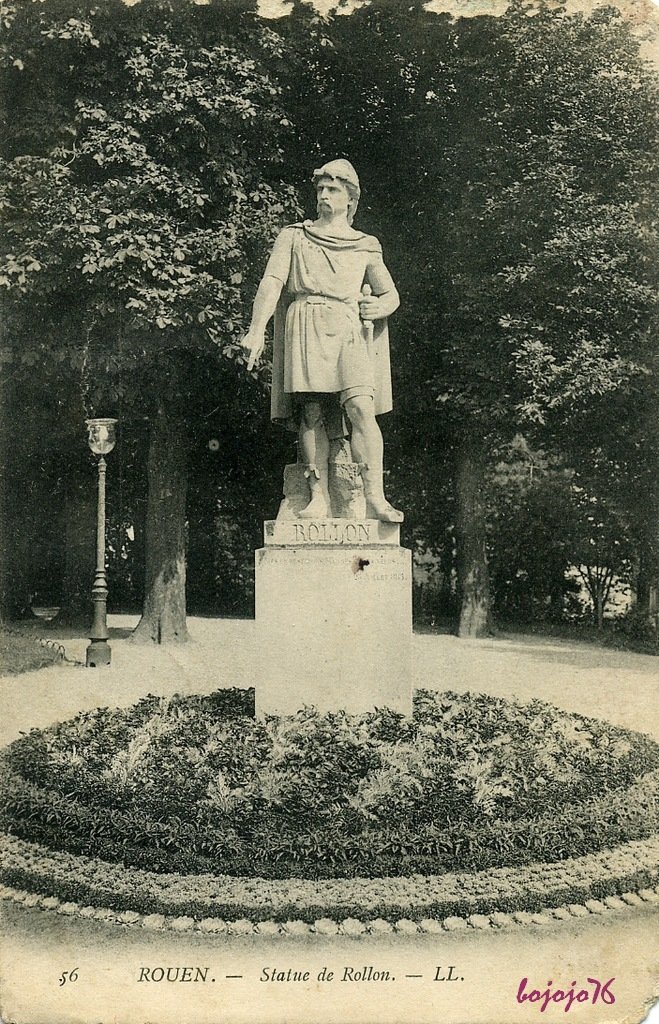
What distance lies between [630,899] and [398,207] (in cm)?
1234

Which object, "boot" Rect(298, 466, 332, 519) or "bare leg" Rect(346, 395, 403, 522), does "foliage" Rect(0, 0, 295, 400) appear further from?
"bare leg" Rect(346, 395, 403, 522)

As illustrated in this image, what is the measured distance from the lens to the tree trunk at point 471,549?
16109 millimetres

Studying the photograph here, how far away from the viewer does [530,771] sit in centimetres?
596

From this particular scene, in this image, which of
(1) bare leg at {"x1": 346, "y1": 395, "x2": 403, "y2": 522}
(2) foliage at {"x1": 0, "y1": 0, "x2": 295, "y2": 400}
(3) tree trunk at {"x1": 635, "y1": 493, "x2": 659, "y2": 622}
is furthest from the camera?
(3) tree trunk at {"x1": 635, "y1": 493, "x2": 659, "y2": 622}

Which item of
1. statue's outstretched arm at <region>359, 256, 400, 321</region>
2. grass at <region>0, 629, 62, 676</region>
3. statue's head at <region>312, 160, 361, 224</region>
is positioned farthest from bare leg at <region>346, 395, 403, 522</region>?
grass at <region>0, 629, 62, 676</region>

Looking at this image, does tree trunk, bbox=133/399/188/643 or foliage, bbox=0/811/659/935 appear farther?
tree trunk, bbox=133/399/188/643

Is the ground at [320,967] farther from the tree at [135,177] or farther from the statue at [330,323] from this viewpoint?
the tree at [135,177]

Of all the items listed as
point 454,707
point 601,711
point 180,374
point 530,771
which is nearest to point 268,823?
point 530,771

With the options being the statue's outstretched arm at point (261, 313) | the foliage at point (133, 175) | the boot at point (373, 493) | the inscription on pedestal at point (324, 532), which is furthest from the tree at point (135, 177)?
the inscription on pedestal at point (324, 532)

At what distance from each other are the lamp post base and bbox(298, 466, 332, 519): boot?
6.62m

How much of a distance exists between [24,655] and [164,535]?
2.71 metres

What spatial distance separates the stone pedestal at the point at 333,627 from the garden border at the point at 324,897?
199 cm

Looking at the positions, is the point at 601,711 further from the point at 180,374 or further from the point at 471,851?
the point at 180,374

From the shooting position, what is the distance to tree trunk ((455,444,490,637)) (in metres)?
16.1
